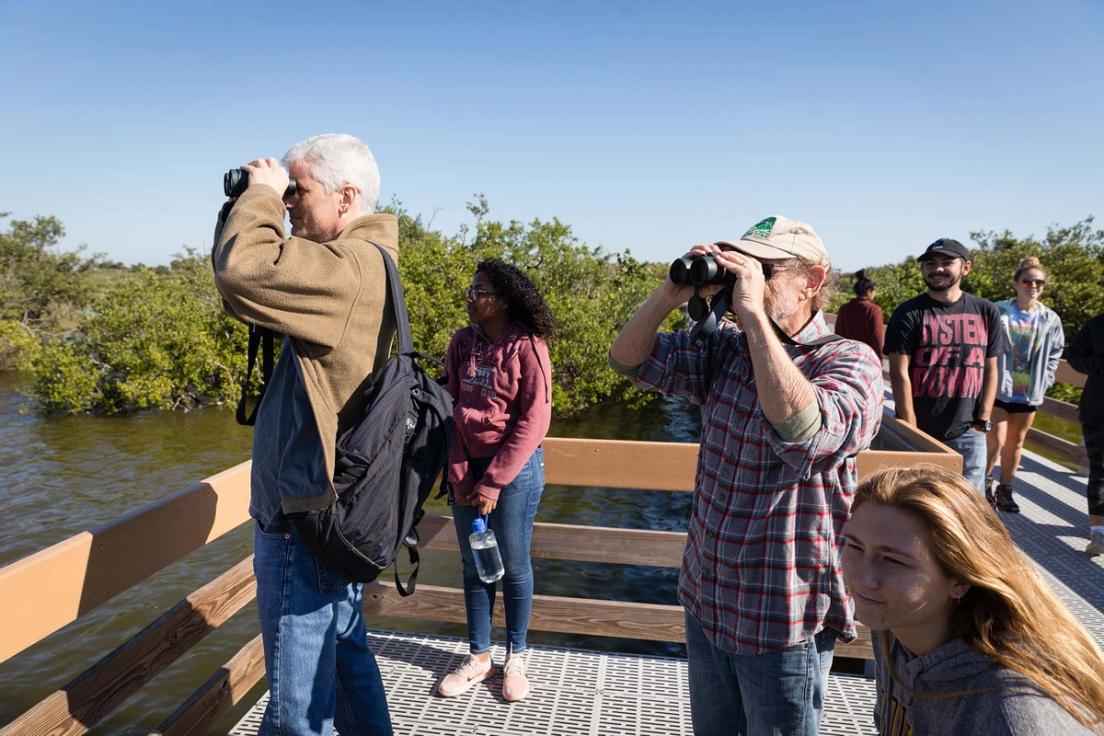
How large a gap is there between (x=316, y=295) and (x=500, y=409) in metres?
1.24

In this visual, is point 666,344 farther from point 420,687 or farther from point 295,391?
point 420,687

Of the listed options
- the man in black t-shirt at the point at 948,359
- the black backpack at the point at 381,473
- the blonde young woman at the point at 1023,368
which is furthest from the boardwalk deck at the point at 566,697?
the blonde young woman at the point at 1023,368

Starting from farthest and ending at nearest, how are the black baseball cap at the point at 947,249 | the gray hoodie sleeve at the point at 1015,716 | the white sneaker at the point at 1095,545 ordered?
the white sneaker at the point at 1095,545 → the black baseball cap at the point at 947,249 → the gray hoodie sleeve at the point at 1015,716

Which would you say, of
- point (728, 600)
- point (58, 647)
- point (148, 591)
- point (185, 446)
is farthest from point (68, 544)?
point (185, 446)

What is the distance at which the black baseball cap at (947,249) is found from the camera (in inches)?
142

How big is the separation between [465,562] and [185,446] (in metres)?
11.7

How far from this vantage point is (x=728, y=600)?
1611 millimetres

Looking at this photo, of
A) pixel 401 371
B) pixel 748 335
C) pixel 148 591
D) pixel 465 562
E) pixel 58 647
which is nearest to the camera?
pixel 748 335

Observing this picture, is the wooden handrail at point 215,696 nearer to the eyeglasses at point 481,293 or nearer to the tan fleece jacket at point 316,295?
the tan fleece jacket at point 316,295

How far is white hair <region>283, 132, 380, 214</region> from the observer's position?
178 cm

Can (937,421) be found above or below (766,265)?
below

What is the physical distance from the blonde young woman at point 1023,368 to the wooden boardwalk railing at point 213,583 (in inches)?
81.4

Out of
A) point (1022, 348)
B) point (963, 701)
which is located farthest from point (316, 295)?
point (1022, 348)

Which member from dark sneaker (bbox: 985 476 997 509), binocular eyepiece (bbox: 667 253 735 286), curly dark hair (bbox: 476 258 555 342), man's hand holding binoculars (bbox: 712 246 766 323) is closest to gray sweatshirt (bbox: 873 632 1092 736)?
man's hand holding binoculars (bbox: 712 246 766 323)
